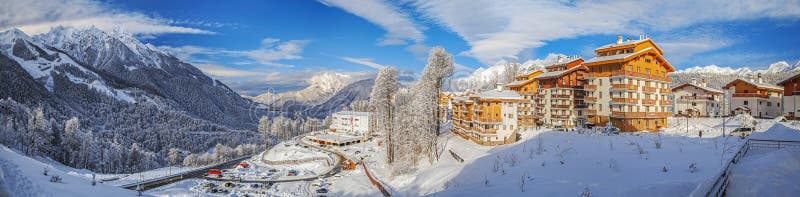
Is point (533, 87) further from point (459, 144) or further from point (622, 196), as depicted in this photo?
point (622, 196)

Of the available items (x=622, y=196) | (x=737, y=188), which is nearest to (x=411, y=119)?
(x=622, y=196)

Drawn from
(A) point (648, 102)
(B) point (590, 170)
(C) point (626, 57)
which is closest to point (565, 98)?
(A) point (648, 102)

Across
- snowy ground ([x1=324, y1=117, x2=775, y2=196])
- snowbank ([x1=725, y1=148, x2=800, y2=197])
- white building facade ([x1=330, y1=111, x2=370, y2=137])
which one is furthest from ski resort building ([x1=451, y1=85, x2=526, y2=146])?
white building facade ([x1=330, y1=111, x2=370, y2=137])

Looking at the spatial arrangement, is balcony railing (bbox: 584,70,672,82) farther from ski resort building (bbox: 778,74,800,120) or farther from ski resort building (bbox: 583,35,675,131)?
ski resort building (bbox: 778,74,800,120)

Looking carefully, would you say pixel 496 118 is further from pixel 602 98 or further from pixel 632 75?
pixel 632 75

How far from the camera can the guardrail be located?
10992mm

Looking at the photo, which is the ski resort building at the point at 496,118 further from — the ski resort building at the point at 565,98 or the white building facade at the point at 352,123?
the white building facade at the point at 352,123

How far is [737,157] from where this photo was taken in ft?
48.7

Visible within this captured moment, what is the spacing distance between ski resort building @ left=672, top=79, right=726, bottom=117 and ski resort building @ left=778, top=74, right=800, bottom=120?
14.6m

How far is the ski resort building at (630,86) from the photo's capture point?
135ft

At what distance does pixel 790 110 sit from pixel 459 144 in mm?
34084

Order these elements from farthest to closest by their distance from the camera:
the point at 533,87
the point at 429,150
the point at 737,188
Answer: the point at 533,87 → the point at 429,150 → the point at 737,188

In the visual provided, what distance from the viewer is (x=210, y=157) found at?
113m

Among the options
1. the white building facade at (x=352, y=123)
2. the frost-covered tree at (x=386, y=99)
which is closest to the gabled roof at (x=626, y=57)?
the frost-covered tree at (x=386, y=99)
